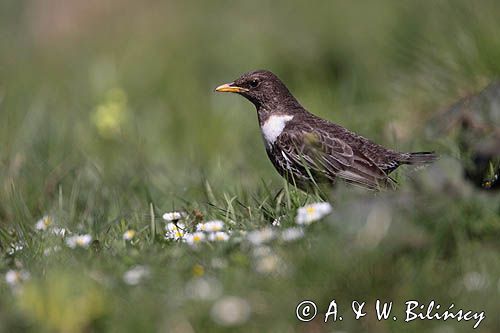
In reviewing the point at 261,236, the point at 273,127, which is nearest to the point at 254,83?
the point at 273,127

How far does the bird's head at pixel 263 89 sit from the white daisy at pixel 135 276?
2.77 meters

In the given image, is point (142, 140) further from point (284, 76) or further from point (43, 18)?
point (43, 18)

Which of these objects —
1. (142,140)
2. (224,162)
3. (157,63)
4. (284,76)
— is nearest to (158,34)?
(157,63)

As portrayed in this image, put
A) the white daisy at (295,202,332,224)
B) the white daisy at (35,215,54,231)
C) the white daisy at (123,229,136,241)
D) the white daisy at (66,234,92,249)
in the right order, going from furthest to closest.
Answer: the white daisy at (35,215,54,231), the white daisy at (123,229,136,241), the white daisy at (66,234,92,249), the white daisy at (295,202,332,224)

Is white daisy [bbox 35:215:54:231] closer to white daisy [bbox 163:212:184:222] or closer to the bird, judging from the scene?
white daisy [bbox 163:212:184:222]

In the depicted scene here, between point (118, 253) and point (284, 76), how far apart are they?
18.2 feet

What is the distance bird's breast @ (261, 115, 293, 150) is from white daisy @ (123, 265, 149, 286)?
230cm

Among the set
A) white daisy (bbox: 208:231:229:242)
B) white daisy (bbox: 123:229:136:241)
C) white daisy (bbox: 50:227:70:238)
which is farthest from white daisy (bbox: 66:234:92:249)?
white daisy (bbox: 208:231:229:242)

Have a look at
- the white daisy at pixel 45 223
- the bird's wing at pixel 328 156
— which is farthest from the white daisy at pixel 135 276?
the bird's wing at pixel 328 156

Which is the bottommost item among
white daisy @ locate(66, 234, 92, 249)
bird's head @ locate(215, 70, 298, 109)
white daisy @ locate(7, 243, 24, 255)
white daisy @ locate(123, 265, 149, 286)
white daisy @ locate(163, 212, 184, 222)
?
white daisy @ locate(7, 243, 24, 255)

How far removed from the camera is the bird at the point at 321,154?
18.7ft

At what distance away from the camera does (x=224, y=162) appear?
7.39m

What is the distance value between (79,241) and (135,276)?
2.96 feet

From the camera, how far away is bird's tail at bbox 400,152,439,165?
18.6 feet
